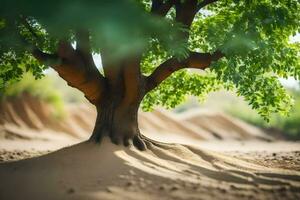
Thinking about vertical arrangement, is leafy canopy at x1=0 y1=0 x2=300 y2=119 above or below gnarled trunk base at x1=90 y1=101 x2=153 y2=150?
above

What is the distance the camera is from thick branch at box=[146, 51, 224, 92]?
10086 millimetres

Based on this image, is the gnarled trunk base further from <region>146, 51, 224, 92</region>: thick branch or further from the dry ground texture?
<region>146, 51, 224, 92</region>: thick branch

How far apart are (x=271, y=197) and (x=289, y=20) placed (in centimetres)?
381

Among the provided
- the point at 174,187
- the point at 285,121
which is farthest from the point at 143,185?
the point at 285,121

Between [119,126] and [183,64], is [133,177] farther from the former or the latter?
[183,64]

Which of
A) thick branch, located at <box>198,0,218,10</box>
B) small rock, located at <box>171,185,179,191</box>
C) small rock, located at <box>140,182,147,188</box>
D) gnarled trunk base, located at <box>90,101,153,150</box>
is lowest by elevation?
small rock, located at <box>140,182,147,188</box>

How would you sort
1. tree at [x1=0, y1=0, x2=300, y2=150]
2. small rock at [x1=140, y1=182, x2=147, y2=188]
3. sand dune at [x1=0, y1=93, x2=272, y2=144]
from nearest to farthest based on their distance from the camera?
small rock at [x1=140, y1=182, x2=147, y2=188], tree at [x1=0, y1=0, x2=300, y2=150], sand dune at [x1=0, y1=93, x2=272, y2=144]

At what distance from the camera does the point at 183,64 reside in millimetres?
10320

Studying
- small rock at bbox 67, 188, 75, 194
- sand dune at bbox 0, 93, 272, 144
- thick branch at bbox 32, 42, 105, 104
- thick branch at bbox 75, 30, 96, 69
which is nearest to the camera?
small rock at bbox 67, 188, 75, 194

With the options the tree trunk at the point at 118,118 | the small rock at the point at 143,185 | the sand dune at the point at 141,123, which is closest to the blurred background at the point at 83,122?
the sand dune at the point at 141,123

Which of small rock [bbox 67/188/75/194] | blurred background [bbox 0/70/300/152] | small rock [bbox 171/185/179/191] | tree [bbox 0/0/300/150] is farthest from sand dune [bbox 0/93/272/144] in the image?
small rock [bbox 171/185/179/191]

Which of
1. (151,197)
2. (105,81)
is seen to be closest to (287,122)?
(105,81)

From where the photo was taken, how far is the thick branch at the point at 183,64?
33.1ft

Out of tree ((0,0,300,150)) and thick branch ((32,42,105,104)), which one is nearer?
tree ((0,0,300,150))
